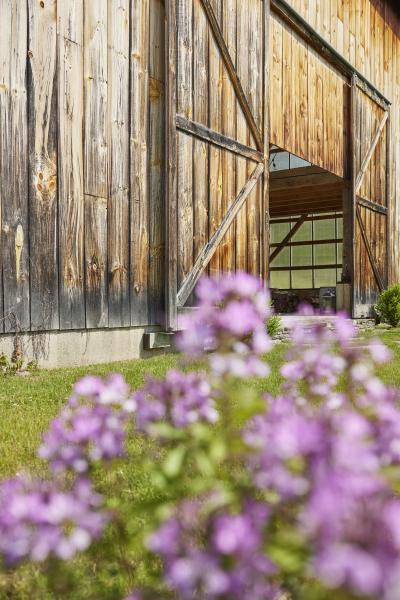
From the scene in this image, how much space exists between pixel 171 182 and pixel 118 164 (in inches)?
25.5

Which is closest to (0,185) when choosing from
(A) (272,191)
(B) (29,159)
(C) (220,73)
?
(B) (29,159)

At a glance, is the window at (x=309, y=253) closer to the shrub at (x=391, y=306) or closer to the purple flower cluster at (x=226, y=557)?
the shrub at (x=391, y=306)

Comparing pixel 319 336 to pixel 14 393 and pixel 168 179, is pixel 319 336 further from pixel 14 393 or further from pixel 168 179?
pixel 168 179

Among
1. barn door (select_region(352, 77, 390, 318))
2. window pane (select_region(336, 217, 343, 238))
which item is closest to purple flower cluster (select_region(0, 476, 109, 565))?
barn door (select_region(352, 77, 390, 318))

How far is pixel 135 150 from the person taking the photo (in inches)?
233

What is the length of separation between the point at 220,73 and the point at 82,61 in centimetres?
221

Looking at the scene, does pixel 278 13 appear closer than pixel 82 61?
No

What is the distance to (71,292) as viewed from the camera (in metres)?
5.24

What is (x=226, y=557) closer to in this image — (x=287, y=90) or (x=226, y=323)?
(x=226, y=323)

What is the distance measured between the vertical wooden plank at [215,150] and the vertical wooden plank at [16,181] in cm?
251

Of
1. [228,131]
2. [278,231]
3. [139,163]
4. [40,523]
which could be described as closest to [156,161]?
[139,163]

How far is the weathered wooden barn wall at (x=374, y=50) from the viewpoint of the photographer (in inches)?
390

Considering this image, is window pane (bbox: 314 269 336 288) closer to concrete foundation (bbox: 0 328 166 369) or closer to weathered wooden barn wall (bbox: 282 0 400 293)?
weathered wooden barn wall (bbox: 282 0 400 293)

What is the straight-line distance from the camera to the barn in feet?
16.0
